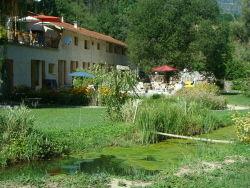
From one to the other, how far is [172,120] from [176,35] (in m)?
35.0

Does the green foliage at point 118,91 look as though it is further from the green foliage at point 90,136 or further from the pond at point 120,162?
the pond at point 120,162

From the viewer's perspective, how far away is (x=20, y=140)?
14.3 metres

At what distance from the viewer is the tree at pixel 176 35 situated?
54.3 m

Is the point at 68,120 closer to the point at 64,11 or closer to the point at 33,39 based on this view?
the point at 33,39

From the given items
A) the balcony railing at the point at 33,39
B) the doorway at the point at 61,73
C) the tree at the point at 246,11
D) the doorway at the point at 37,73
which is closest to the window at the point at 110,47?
the doorway at the point at 61,73

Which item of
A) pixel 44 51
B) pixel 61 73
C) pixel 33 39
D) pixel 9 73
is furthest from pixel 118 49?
pixel 9 73

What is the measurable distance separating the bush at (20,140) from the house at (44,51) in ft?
62.2

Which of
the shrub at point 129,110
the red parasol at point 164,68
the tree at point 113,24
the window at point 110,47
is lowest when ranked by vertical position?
→ the shrub at point 129,110

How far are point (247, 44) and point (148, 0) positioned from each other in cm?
2334

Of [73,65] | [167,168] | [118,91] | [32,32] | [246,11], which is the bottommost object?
[167,168]

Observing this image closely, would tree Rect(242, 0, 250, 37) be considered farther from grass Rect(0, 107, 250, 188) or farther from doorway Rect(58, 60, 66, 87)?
grass Rect(0, 107, 250, 188)

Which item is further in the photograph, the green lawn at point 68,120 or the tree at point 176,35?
the tree at point 176,35

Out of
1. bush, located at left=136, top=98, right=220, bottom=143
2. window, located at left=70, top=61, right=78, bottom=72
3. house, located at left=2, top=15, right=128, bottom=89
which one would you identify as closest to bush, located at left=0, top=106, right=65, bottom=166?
bush, located at left=136, top=98, right=220, bottom=143

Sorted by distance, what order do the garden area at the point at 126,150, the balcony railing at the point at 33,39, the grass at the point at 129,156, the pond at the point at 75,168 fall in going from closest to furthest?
the grass at the point at 129,156 < the garden area at the point at 126,150 < the pond at the point at 75,168 < the balcony railing at the point at 33,39
